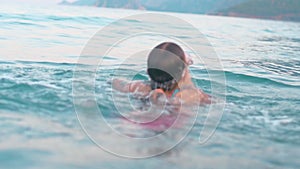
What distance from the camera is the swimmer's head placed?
361 centimetres

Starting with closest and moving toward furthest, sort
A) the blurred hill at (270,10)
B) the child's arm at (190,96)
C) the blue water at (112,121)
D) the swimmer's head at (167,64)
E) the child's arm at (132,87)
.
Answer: the blue water at (112,121), the swimmer's head at (167,64), the child's arm at (190,96), the child's arm at (132,87), the blurred hill at (270,10)

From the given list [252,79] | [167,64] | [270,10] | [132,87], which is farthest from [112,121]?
[270,10]

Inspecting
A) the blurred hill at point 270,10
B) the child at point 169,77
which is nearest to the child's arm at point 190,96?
the child at point 169,77

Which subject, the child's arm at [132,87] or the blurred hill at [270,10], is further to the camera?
the blurred hill at [270,10]

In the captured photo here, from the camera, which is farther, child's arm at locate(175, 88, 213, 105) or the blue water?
child's arm at locate(175, 88, 213, 105)

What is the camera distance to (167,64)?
142 inches

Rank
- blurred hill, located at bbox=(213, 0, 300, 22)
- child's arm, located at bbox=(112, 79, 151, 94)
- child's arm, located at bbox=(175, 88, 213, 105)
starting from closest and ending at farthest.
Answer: child's arm, located at bbox=(175, 88, 213, 105), child's arm, located at bbox=(112, 79, 151, 94), blurred hill, located at bbox=(213, 0, 300, 22)

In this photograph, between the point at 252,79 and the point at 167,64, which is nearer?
the point at 167,64

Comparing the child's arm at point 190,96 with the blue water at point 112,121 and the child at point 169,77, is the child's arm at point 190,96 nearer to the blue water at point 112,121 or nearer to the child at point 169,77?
the child at point 169,77

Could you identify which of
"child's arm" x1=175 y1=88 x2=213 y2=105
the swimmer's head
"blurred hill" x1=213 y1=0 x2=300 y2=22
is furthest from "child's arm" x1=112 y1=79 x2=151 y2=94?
"blurred hill" x1=213 y1=0 x2=300 y2=22

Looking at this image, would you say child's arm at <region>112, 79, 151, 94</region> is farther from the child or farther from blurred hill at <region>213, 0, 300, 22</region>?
blurred hill at <region>213, 0, 300, 22</region>

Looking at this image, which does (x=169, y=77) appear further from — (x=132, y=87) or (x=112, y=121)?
(x=112, y=121)

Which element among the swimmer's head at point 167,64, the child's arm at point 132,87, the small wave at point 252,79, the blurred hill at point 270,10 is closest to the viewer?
the swimmer's head at point 167,64

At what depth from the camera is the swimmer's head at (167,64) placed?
11.8 feet
